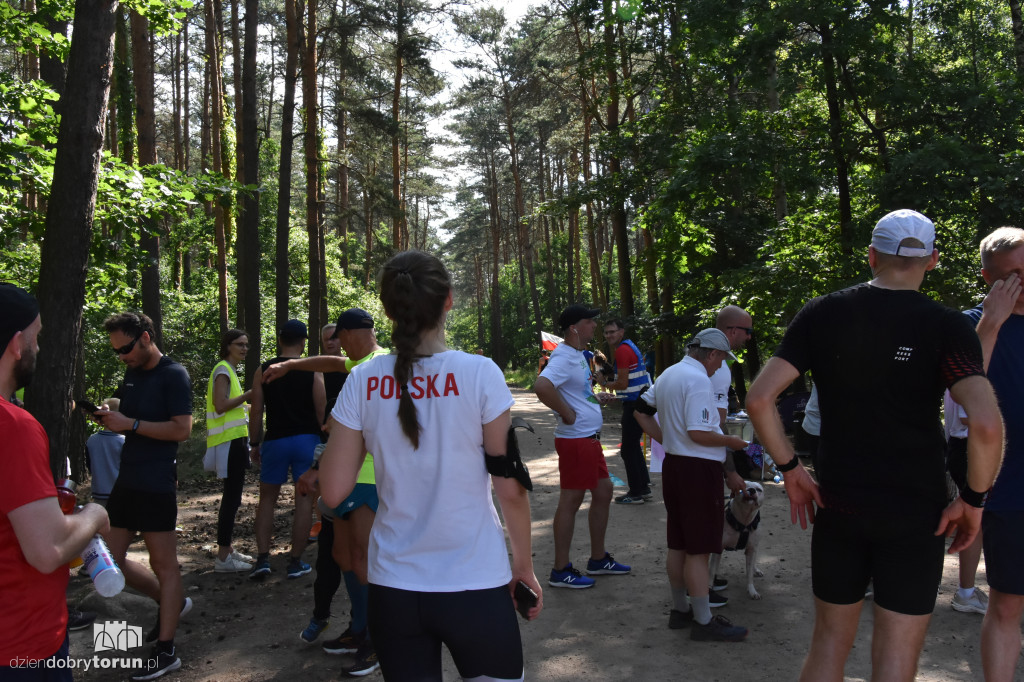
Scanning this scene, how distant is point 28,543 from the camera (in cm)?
231

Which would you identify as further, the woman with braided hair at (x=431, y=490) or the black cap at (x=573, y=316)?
the black cap at (x=573, y=316)

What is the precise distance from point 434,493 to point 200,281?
89.6 feet

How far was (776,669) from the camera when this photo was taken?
4.73m

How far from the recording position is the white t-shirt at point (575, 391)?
651 centimetres

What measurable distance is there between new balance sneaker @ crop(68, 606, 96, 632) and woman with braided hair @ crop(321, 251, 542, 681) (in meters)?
3.80

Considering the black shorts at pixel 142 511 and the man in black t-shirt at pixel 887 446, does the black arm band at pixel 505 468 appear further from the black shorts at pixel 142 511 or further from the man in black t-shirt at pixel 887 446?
the black shorts at pixel 142 511

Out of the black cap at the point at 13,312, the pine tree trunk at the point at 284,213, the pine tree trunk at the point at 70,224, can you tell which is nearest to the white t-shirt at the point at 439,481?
the black cap at the point at 13,312

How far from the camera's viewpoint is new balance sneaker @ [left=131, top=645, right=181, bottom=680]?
4852mm

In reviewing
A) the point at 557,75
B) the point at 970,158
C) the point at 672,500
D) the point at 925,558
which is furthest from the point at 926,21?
the point at 557,75

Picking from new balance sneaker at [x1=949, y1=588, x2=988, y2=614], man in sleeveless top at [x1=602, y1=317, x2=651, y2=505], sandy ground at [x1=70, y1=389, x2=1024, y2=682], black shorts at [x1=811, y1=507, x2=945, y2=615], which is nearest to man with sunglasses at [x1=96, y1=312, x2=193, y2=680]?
sandy ground at [x1=70, y1=389, x2=1024, y2=682]

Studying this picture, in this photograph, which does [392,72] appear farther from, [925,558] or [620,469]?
[925,558]

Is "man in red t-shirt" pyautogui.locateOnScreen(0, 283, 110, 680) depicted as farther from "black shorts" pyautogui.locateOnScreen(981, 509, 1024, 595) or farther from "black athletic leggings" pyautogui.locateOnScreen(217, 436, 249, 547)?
"black athletic leggings" pyautogui.locateOnScreen(217, 436, 249, 547)

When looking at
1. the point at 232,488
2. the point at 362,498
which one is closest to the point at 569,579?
the point at 362,498

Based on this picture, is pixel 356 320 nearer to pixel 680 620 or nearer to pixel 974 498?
pixel 680 620
